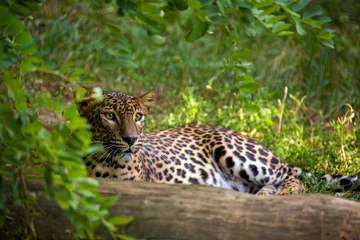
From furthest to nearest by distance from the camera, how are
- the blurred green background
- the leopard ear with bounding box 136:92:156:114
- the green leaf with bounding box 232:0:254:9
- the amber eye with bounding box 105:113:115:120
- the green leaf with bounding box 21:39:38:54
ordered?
the blurred green background < the leopard ear with bounding box 136:92:156:114 < the amber eye with bounding box 105:113:115:120 < the green leaf with bounding box 232:0:254:9 < the green leaf with bounding box 21:39:38:54

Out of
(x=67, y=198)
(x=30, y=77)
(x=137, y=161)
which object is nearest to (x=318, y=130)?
(x=137, y=161)

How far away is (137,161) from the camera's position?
7.43m

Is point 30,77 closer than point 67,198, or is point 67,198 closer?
point 67,198

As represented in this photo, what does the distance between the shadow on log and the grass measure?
12.3ft

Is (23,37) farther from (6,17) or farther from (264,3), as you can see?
(264,3)

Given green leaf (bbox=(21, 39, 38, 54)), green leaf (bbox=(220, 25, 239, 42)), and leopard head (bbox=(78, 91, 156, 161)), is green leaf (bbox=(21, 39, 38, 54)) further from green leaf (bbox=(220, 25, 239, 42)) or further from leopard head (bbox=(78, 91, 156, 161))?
leopard head (bbox=(78, 91, 156, 161))

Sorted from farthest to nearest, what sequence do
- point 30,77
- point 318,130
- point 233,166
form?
point 30,77 → point 318,130 → point 233,166

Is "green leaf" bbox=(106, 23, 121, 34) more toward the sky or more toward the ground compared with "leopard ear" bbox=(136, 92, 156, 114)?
more toward the sky

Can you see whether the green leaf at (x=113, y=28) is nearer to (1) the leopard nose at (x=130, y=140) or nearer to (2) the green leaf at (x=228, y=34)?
(2) the green leaf at (x=228, y=34)

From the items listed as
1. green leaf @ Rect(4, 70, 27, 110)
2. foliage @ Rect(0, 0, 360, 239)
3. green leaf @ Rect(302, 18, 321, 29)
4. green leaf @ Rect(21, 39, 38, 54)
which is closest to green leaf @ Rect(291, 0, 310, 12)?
foliage @ Rect(0, 0, 360, 239)

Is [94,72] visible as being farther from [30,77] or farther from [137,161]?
[137,161]

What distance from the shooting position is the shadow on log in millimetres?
4926

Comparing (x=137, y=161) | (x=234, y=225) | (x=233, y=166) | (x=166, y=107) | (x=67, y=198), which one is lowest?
(x=166, y=107)

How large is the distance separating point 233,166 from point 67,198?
14.3 feet
